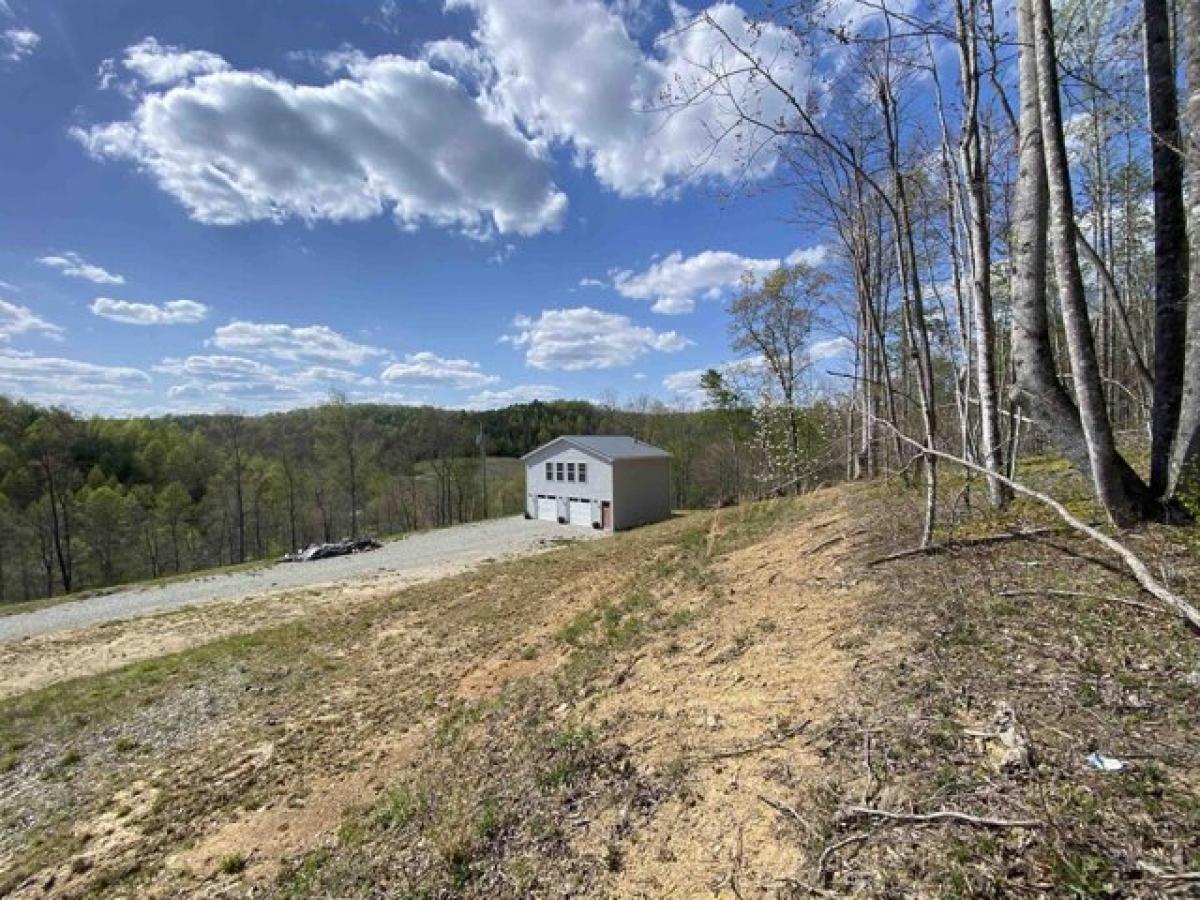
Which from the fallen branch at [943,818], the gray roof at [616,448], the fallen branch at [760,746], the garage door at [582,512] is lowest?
the garage door at [582,512]

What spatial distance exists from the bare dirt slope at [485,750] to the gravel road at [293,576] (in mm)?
8183

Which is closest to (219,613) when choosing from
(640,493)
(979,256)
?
(979,256)

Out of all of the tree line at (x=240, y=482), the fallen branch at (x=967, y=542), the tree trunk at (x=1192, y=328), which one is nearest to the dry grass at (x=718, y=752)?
the fallen branch at (x=967, y=542)

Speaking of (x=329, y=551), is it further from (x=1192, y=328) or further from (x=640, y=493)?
(x=1192, y=328)

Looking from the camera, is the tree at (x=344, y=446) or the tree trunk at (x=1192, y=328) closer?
the tree trunk at (x=1192, y=328)

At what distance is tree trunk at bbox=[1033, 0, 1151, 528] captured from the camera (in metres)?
3.74

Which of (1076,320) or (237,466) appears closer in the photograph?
(1076,320)

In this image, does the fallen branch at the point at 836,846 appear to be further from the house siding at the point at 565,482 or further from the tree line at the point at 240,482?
the tree line at the point at 240,482

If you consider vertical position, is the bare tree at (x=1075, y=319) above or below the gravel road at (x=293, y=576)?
above

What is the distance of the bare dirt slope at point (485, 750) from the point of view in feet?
8.65

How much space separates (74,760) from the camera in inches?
240

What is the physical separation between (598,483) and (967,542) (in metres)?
22.7

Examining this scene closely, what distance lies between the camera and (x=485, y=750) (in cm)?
416

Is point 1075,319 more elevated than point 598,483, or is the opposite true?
point 1075,319
